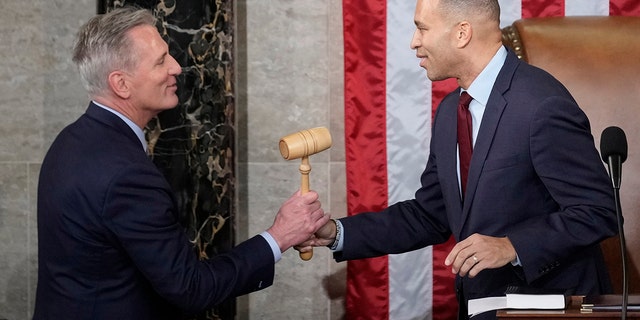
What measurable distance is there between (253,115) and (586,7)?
156 cm

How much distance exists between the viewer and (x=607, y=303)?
2.32 metres

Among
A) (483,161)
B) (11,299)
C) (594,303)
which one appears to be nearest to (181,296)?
(483,161)

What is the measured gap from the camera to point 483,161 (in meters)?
2.97

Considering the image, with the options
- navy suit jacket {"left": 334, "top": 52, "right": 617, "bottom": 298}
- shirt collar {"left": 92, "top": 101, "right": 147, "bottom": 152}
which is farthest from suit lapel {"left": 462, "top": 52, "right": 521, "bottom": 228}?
shirt collar {"left": 92, "top": 101, "right": 147, "bottom": 152}

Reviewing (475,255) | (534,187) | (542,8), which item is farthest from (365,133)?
(475,255)

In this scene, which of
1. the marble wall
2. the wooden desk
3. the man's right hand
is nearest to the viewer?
the wooden desk

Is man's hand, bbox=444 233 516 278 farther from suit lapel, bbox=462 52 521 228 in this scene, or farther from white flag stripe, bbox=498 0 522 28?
white flag stripe, bbox=498 0 522 28

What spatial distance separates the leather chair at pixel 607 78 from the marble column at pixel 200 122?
1225 millimetres

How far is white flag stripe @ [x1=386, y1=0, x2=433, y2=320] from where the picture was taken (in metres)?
4.28

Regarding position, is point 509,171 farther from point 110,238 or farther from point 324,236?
point 110,238

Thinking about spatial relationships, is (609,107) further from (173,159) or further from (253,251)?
(173,159)

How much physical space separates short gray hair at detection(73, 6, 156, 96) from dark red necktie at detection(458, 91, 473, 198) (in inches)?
41.3

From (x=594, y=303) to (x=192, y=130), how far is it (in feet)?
7.26

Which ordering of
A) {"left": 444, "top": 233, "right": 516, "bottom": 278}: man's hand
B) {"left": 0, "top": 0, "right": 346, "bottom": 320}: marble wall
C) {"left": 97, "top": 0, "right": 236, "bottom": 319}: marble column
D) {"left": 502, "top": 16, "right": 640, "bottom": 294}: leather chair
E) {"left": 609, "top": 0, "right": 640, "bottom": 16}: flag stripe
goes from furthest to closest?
{"left": 0, "top": 0, "right": 346, "bottom": 320}: marble wall → {"left": 609, "top": 0, "right": 640, "bottom": 16}: flag stripe → {"left": 97, "top": 0, "right": 236, "bottom": 319}: marble column → {"left": 502, "top": 16, "right": 640, "bottom": 294}: leather chair → {"left": 444, "top": 233, "right": 516, "bottom": 278}: man's hand
